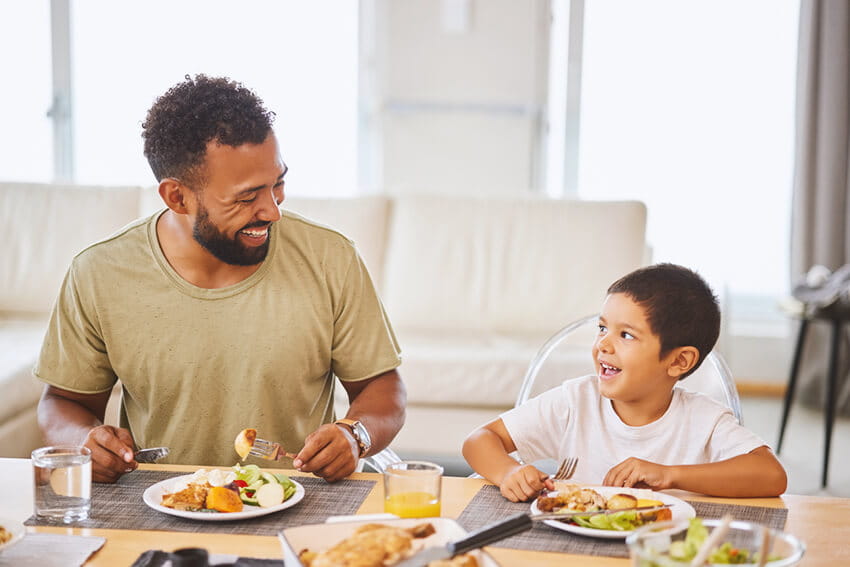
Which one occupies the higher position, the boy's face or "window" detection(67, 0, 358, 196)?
"window" detection(67, 0, 358, 196)

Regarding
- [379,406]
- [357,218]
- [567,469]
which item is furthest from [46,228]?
[567,469]

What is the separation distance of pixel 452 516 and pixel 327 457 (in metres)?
0.22

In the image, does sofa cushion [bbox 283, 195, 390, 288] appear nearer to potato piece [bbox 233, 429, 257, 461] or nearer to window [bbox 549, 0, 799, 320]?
window [bbox 549, 0, 799, 320]

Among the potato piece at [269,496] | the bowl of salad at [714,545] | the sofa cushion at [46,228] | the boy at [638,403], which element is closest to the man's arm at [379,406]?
the boy at [638,403]

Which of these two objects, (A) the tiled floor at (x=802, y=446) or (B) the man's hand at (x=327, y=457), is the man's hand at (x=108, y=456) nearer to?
(B) the man's hand at (x=327, y=457)

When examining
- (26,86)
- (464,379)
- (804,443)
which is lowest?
(804,443)

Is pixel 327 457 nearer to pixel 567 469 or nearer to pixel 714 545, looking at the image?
pixel 567 469

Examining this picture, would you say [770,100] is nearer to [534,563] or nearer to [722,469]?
[722,469]

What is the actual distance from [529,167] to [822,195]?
1.46 m

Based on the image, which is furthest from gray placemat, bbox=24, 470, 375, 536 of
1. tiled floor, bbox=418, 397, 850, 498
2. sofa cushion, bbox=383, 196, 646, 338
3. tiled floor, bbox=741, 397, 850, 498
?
tiled floor, bbox=741, 397, 850, 498

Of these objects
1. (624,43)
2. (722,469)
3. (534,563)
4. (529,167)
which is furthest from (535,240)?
(534,563)

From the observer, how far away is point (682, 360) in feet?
5.32

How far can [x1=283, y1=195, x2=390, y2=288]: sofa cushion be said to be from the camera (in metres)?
3.60

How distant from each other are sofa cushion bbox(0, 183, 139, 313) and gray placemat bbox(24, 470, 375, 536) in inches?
97.4
